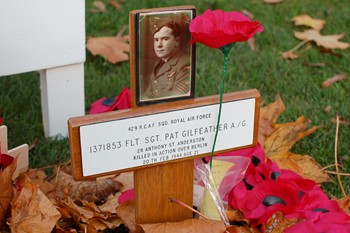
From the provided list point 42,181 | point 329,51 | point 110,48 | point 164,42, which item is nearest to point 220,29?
point 164,42

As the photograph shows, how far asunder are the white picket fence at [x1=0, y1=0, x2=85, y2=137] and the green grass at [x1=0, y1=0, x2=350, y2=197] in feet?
0.36

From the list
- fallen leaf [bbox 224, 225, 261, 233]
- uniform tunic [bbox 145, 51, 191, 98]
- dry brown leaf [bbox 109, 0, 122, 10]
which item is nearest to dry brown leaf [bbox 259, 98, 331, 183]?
fallen leaf [bbox 224, 225, 261, 233]

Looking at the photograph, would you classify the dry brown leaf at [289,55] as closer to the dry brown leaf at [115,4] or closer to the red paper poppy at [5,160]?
the dry brown leaf at [115,4]

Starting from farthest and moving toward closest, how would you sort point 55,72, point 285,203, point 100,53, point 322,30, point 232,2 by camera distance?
point 232,2, point 322,30, point 100,53, point 55,72, point 285,203

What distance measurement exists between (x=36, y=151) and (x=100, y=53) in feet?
2.18

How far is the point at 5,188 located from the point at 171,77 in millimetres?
390

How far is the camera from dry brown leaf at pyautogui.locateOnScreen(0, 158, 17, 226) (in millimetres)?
1202

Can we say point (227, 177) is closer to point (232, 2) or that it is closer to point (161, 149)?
point (161, 149)

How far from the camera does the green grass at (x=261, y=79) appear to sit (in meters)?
1.80

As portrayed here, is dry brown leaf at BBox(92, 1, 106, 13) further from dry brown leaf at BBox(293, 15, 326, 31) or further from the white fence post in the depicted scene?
the white fence post

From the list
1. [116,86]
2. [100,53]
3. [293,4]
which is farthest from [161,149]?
[293,4]

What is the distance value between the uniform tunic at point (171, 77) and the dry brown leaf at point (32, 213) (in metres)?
0.28

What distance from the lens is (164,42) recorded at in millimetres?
1113

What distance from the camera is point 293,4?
111 inches
